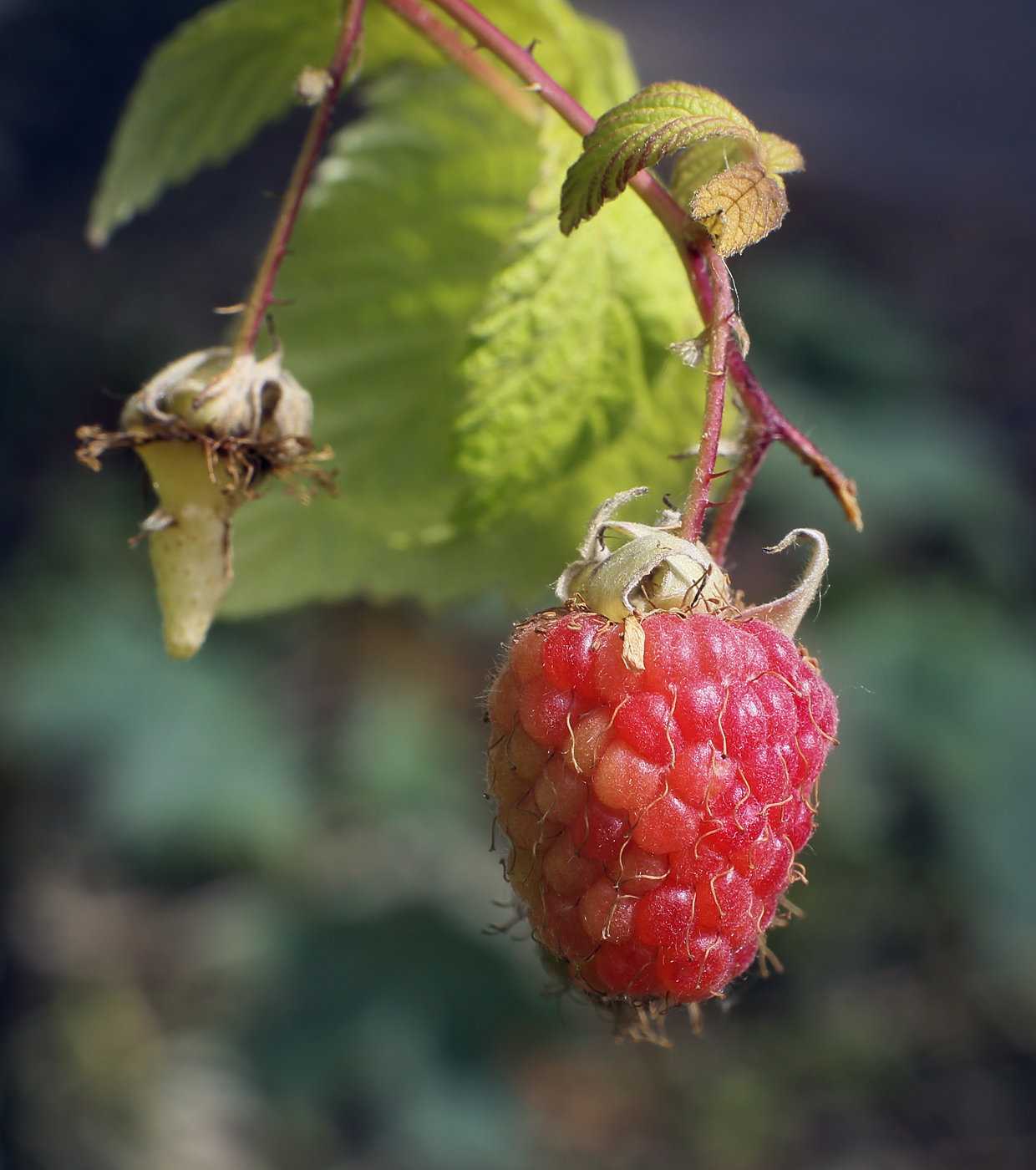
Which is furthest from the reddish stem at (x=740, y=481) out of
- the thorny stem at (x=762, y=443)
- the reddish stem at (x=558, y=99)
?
the reddish stem at (x=558, y=99)

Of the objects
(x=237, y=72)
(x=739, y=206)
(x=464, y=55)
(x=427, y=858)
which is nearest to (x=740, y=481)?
(x=739, y=206)

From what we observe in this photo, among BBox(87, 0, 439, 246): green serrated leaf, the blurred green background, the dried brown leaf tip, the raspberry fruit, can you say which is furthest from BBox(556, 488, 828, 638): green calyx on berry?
the blurred green background

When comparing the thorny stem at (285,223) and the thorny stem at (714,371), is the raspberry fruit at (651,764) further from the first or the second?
the thorny stem at (285,223)

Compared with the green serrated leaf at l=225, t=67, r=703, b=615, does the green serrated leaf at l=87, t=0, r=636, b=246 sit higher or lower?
higher

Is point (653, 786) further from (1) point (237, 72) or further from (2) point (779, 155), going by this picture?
(1) point (237, 72)

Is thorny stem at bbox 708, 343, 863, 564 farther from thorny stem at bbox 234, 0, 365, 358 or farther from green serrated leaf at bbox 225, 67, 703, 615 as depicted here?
green serrated leaf at bbox 225, 67, 703, 615

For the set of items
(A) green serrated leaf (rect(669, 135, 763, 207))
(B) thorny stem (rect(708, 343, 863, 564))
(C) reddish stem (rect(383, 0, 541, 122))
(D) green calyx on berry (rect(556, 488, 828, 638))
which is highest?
(A) green serrated leaf (rect(669, 135, 763, 207))

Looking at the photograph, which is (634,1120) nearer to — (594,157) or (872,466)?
(872,466)
